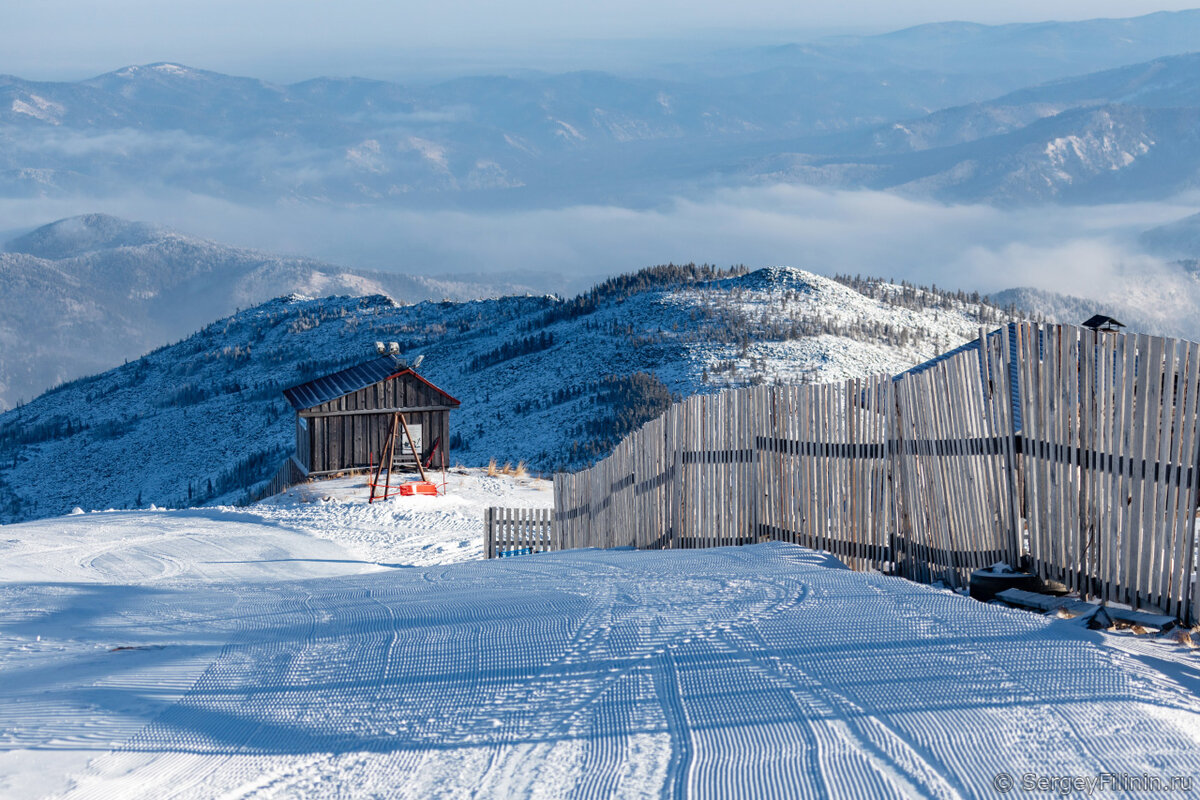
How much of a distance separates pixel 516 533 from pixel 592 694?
11225mm

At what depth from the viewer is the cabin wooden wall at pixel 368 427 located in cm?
2891

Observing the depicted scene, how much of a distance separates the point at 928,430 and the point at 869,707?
4051mm

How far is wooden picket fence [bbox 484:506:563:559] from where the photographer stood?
17.0m

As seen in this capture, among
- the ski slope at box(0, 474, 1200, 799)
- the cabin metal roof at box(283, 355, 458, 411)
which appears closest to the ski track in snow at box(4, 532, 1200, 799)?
the ski slope at box(0, 474, 1200, 799)

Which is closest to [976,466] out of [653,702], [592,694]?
[653,702]

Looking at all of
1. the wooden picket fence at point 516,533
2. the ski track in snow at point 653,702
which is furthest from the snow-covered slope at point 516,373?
the ski track in snow at point 653,702

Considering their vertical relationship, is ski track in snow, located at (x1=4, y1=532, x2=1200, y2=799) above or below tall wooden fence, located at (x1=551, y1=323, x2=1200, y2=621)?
below

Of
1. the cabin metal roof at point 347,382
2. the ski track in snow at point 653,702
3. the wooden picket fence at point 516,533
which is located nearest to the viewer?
the ski track in snow at point 653,702

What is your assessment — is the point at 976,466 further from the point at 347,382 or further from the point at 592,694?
the point at 347,382

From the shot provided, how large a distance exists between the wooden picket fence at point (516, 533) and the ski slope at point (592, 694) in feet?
25.0

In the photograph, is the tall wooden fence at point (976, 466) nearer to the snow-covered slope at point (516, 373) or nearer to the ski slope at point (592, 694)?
the ski slope at point (592, 694)

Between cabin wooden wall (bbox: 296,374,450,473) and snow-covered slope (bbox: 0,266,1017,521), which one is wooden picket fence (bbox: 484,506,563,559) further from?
snow-covered slope (bbox: 0,266,1017,521)

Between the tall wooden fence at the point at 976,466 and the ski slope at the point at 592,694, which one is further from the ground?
the tall wooden fence at the point at 976,466

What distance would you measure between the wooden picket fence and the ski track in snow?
8.51 meters
